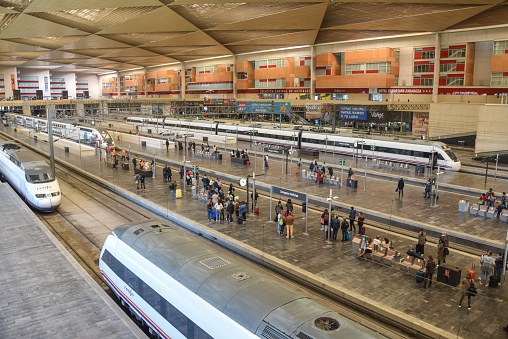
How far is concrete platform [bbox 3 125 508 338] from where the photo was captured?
1115 centimetres

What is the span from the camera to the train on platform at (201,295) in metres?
6.68

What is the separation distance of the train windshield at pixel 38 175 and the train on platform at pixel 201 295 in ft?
42.8

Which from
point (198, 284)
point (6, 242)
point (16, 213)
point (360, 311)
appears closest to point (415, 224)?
point (360, 311)

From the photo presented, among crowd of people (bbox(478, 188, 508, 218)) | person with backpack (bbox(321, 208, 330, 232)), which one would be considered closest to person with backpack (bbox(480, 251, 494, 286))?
person with backpack (bbox(321, 208, 330, 232))

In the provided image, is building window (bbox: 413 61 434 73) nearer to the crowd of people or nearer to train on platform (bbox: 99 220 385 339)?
the crowd of people

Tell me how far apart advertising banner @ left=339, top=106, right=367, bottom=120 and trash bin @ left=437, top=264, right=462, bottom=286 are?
115ft

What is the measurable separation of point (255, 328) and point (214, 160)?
3138 cm

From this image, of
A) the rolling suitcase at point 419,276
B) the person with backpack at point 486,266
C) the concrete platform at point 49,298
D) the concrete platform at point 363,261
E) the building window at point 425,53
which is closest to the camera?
the concrete platform at point 49,298

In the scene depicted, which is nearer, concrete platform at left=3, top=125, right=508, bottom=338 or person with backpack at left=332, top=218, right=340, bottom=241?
concrete platform at left=3, top=125, right=508, bottom=338

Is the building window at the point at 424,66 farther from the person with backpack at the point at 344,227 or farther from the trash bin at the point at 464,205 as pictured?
the person with backpack at the point at 344,227

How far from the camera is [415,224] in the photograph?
18922 mm

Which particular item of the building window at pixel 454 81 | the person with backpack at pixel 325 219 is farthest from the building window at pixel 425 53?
the person with backpack at pixel 325 219

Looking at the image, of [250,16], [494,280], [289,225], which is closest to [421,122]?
[250,16]

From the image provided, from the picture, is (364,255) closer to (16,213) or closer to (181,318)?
(181,318)
